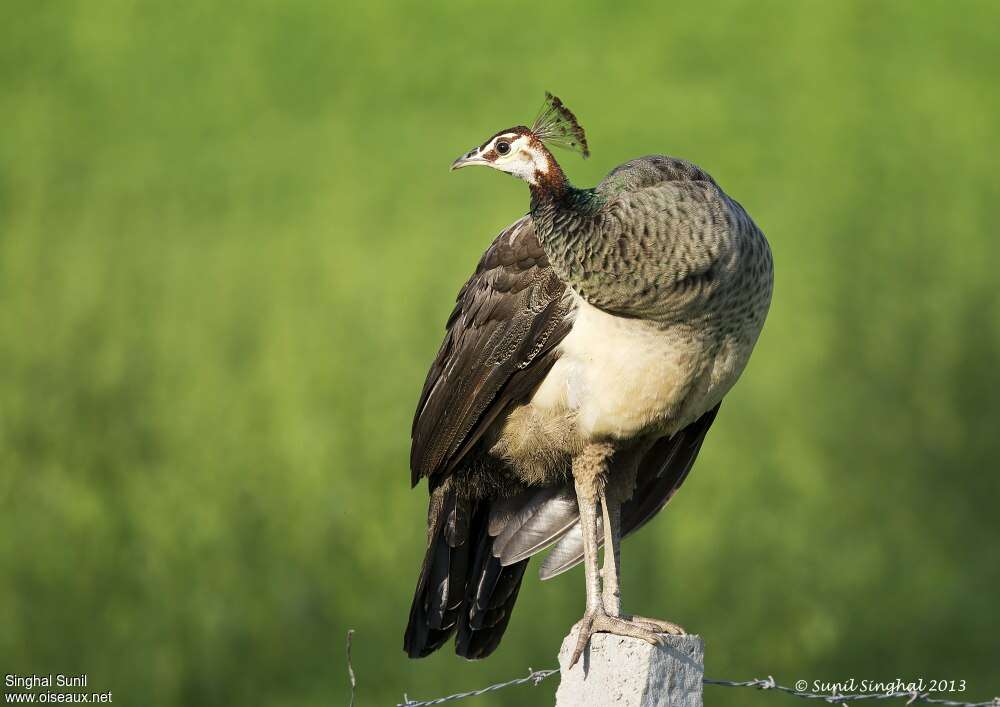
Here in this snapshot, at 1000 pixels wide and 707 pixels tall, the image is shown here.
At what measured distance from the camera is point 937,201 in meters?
7.50

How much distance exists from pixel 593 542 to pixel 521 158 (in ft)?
3.54

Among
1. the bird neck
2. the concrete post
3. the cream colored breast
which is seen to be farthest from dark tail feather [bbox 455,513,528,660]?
the concrete post

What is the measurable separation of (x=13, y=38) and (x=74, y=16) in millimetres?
341

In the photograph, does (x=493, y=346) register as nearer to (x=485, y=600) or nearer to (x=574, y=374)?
(x=574, y=374)

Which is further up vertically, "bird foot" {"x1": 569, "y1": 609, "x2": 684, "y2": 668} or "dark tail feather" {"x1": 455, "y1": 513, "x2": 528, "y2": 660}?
"dark tail feather" {"x1": 455, "y1": 513, "x2": 528, "y2": 660}

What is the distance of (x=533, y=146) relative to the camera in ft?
11.5

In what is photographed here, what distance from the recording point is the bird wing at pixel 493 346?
3760 mm

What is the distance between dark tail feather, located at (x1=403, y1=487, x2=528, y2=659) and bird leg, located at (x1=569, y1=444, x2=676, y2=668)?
453mm

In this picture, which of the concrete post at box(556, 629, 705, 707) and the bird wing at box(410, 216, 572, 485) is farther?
the bird wing at box(410, 216, 572, 485)

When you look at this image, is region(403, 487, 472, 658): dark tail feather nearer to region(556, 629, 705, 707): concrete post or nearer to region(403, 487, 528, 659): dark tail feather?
region(403, 487, 528, 659): dark tail feather

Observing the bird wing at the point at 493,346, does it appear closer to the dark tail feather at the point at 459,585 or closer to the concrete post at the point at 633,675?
the dark tail feather at the point at 459,585

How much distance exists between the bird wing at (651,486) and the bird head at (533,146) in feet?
3.56

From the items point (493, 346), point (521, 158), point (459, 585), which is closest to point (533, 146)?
point (521, 158)

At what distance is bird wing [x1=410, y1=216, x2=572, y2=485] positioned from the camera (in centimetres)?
376
